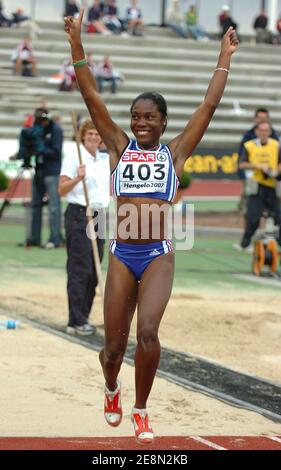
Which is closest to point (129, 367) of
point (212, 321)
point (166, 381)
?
point (166, 381)

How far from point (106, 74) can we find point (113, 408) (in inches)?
1177

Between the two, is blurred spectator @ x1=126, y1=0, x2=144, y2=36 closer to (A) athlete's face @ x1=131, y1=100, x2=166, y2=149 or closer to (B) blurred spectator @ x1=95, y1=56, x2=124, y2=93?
(B) blurred spectator @ x1=95, y1=56, x2=124, y2=93

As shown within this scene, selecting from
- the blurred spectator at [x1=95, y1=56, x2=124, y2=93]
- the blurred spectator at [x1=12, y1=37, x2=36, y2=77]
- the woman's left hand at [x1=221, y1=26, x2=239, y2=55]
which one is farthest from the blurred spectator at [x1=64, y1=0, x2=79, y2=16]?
the woman's left hand at [x1=221, y1=26, x2=239, y2=55]

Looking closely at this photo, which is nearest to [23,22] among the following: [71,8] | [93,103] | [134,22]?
[71,8]

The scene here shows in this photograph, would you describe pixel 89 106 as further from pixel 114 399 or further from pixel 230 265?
pixel 230 265

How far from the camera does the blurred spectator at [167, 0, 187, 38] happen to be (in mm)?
44750

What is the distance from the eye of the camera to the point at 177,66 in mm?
40781

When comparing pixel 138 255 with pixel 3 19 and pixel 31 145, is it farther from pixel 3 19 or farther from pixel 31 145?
pixel 3 19

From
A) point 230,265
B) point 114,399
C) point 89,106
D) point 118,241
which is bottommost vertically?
point 230,265

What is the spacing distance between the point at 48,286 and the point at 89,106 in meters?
7.53

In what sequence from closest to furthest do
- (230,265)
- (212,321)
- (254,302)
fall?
(212,321), (254,302), (230,265)

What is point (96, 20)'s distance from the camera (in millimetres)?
42062

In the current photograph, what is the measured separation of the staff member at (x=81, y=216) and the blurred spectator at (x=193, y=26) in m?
33.1

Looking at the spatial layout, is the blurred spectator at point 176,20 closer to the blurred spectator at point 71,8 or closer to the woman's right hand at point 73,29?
the blurred spectator at point 71,8
